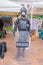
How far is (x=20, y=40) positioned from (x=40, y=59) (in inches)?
31.8

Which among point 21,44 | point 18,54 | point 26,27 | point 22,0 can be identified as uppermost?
point 22,0

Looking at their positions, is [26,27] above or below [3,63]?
above

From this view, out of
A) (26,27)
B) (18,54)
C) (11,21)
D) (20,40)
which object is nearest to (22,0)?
(26,27)

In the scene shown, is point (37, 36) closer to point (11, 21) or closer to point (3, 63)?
point (11, 21)

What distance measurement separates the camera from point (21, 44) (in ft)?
16.7

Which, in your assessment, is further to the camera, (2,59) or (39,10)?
(39,10)

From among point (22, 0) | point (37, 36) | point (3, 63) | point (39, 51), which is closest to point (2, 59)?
point (3, 63)

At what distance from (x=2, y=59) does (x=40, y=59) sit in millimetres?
1111

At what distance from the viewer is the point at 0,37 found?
8656 mm

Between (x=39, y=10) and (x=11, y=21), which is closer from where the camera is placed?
(x=39, y=10)

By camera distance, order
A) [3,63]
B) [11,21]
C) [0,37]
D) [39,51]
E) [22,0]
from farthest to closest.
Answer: [11,21], [0,37], [39,51], [22,0], [3,63]

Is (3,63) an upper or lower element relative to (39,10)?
lower

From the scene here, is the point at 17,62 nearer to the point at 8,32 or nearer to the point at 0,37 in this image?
the point at 0,37

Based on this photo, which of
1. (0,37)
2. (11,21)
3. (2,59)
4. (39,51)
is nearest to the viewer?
(2,59)
